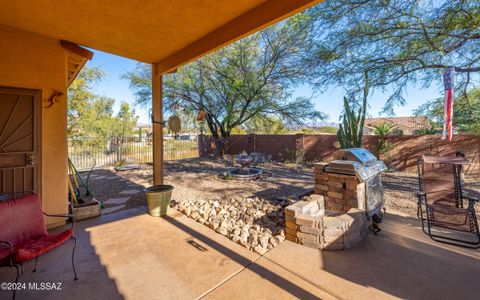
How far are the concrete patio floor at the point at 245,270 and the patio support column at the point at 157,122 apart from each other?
1.45m

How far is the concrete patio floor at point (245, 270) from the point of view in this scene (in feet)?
5.90

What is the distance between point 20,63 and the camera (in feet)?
9.17

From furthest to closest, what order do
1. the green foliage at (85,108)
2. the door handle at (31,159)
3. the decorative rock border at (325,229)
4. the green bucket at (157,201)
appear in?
the green foliage at (85,108) → the green bucket at (157,201) → the door handle at (31,159) → the decorative rock border at (325,229)

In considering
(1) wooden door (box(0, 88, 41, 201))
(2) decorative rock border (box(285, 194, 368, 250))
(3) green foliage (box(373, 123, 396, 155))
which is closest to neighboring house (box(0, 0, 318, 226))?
(1) wooden door (box(0, 88, 41, 201))

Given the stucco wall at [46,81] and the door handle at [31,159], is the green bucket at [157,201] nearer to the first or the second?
the stucco wall at [46,81]

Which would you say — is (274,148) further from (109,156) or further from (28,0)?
(28,0)

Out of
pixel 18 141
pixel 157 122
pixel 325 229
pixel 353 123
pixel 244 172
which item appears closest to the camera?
pixel 325 229

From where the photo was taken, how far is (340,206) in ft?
10.3

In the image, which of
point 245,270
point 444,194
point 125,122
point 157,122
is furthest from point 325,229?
point 125,122

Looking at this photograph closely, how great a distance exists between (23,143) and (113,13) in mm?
2317

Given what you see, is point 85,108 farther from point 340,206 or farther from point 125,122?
point 340,206

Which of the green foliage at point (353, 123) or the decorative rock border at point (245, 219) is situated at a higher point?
the green foliage at point (353, 123)

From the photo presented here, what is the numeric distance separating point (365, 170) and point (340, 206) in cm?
68

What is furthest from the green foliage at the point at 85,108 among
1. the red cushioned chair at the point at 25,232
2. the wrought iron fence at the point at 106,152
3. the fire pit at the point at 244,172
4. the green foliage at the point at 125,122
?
the red cushioned chair at the point at 25,232
